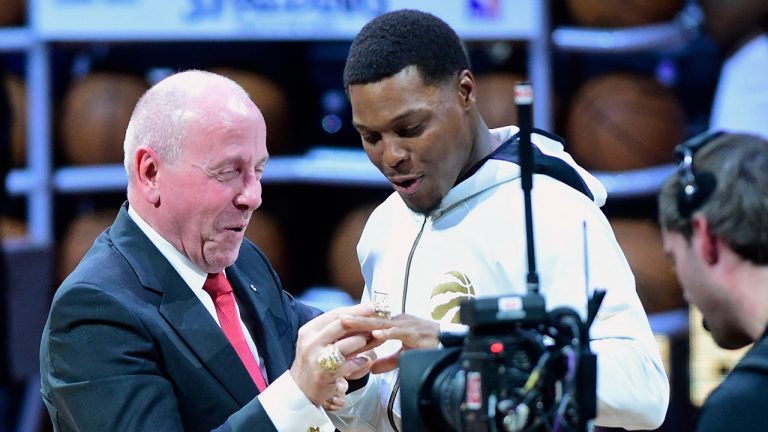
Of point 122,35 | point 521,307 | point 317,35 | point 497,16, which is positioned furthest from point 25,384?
point 521,307

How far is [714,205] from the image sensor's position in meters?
2.38

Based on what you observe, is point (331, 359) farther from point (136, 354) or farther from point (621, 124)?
point (621, 124)

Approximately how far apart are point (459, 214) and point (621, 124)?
2.90 meters

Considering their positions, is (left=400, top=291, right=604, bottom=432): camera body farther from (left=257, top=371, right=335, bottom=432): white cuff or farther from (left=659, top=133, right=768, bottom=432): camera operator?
(left=257, top=371, right=335, bottom=432): white cuff

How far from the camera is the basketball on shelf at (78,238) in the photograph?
593 cm

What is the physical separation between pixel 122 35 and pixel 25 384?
1.66m

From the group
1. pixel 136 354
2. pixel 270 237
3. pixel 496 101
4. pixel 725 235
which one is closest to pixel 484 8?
pixel 496 101

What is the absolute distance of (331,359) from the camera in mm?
2625

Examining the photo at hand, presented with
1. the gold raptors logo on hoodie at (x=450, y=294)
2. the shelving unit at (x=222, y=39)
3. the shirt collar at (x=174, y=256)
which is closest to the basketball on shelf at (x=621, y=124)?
the shelving unit at (x=222, y=39)

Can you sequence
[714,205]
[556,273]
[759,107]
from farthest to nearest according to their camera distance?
[759,107] < [556,273] < [714,205]

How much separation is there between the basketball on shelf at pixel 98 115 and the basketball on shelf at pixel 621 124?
6.52ft

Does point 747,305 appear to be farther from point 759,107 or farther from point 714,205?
point 759,107

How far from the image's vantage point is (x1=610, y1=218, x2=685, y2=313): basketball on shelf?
5801mm

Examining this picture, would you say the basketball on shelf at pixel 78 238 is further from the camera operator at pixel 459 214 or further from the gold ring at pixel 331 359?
the gold ring at pixel 331 359
